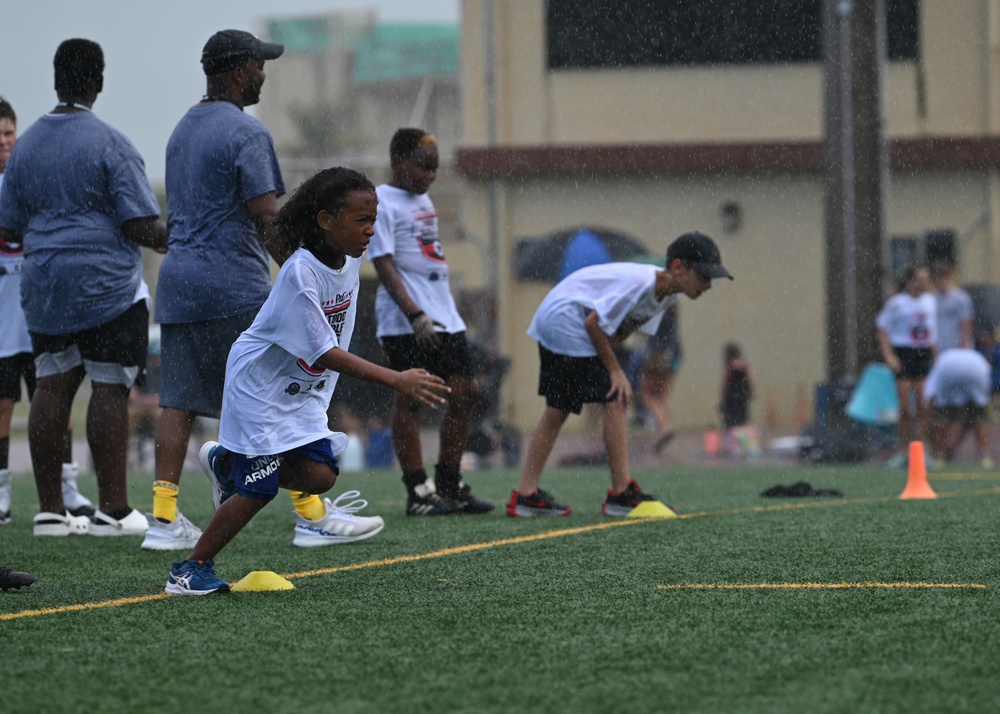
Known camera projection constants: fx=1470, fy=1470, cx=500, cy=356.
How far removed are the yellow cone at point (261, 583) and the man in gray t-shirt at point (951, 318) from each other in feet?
33.8

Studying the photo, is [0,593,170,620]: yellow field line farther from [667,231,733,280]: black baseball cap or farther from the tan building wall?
the tan building wall

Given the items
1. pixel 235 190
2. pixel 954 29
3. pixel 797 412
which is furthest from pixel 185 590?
pixel 954 29

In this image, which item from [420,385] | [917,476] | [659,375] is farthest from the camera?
[659,375]

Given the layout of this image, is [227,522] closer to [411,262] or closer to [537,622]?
[537,622]

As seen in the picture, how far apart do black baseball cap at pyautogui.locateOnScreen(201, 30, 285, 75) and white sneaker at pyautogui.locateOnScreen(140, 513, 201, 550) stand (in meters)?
1.76

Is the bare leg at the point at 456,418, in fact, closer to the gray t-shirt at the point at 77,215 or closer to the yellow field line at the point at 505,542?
the yellow field line at the point at 505,542

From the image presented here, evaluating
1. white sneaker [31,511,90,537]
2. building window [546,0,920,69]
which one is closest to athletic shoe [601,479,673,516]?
white sneaker [31,511,90,537]

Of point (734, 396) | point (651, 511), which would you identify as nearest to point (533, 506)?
point (651, 511)

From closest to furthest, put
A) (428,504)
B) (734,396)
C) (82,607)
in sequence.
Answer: (82,607)
(428,504)
(734,396)

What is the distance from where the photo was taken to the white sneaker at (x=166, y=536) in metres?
5.61

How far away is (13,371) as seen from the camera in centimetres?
688

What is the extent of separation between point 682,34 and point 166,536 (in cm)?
1737

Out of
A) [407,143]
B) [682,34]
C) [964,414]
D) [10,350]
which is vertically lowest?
[964,414]

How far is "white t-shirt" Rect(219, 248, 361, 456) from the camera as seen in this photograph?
4.29 meters
